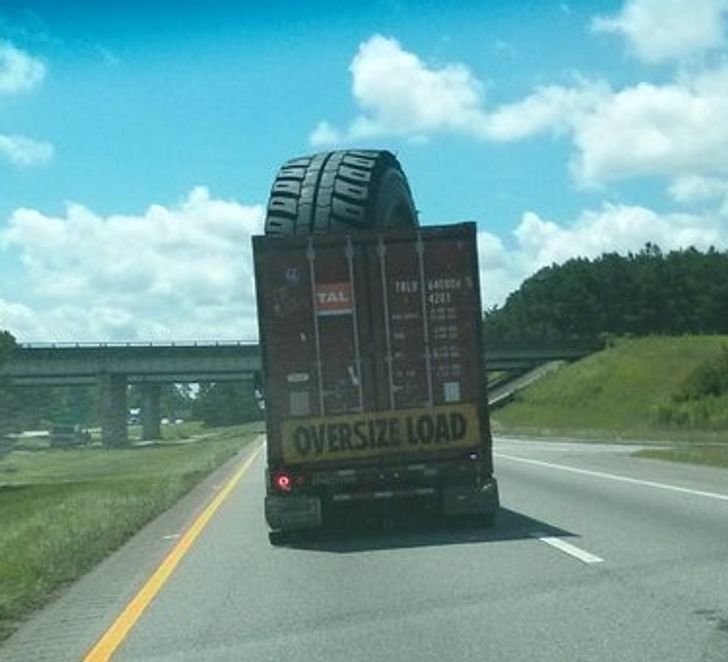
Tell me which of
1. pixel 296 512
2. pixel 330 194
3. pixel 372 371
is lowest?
pixel 296 512

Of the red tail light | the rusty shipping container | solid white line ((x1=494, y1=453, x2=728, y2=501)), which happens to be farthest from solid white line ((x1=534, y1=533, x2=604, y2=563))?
solid white line ((x1=494, y1=453, x2=728, y2=501))

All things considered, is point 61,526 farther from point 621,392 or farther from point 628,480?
point 621,392

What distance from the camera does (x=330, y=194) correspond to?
19.1 meters

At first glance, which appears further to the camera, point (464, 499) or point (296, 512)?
point (464, 499)

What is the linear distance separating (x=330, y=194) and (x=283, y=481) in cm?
440

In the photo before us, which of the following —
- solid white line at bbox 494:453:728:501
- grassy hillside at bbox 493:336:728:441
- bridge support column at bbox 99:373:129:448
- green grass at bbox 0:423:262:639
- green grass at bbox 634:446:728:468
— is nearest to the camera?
green grass at bbox 0:423:262:639

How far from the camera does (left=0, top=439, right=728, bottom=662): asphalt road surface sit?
9.31 metres

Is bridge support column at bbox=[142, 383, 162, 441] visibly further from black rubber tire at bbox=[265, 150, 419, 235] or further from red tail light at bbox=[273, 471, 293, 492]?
red tail light at bbox=[273, 471, 293, 492]

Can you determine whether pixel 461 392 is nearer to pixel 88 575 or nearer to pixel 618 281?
pixel 88 575

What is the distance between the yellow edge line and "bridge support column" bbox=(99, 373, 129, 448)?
7691 cm

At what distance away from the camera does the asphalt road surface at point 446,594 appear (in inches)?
367

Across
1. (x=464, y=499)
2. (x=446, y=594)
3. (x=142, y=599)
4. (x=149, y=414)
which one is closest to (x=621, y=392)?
(x=149, y=414)

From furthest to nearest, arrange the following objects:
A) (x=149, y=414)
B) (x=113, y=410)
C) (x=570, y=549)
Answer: (x=149, y=414), (x=113, y=410), (x=570, y=549)

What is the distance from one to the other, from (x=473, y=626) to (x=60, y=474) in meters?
46.0
